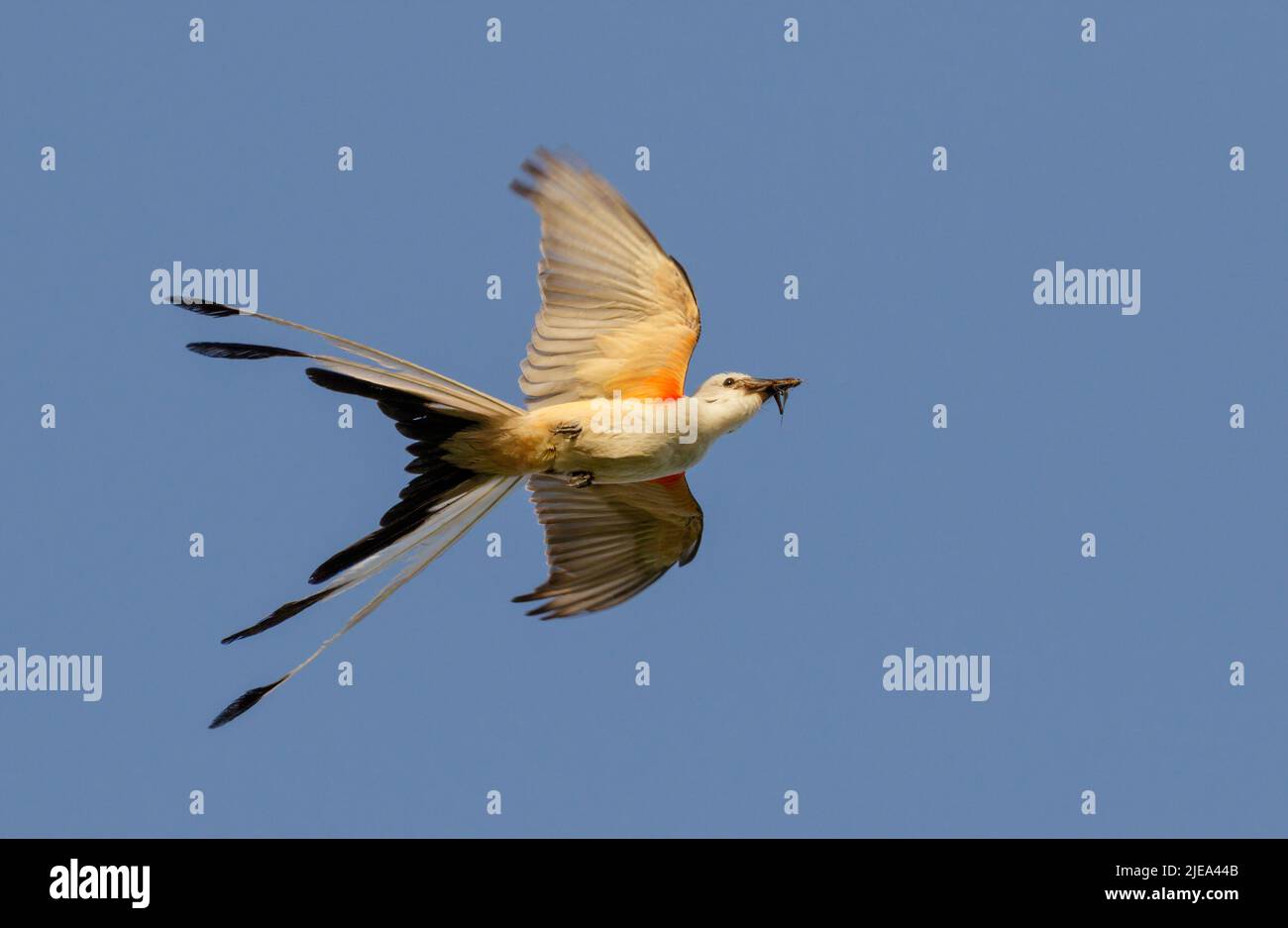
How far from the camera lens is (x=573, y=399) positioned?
30.8 ft

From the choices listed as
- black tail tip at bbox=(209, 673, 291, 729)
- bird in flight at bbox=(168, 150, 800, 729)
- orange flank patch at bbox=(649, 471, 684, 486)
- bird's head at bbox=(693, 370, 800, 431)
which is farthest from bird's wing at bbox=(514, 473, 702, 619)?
black tail tip at bbox=(209, 673, 291, 729)

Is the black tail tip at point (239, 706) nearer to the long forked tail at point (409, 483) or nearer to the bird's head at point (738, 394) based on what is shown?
the long forked tail at point (409, 483)

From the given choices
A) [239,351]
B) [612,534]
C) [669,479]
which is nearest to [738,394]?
[669,479]

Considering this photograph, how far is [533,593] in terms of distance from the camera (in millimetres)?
9898

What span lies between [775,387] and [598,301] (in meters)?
1.06

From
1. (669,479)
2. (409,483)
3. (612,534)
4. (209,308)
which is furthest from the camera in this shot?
(612,534)

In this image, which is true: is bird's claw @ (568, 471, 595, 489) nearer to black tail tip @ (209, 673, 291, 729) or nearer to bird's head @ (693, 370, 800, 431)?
bird's head @ (693, 370, 800, 431)

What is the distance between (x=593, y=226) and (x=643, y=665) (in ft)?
9.19

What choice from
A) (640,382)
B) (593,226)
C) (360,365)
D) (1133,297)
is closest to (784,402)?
(640,382)

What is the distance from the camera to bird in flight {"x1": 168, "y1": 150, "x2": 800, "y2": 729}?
872 centimetres

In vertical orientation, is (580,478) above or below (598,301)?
below

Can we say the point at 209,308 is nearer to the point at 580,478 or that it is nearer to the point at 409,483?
the point at 409,483

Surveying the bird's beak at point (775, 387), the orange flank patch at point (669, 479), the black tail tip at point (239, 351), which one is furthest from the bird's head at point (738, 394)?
the black tail tip at point (239, 351)

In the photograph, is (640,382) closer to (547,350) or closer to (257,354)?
(547,350)
